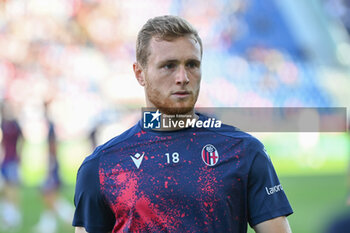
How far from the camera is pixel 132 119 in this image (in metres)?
15.8

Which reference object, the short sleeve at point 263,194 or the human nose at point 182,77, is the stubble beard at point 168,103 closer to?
the human nose at point 182,77

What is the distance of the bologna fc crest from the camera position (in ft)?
6.71

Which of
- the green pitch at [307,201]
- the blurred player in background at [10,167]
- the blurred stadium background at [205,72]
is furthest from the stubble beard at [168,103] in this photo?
the blurred stadium background at [205,72]

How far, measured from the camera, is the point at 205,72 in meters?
18.7

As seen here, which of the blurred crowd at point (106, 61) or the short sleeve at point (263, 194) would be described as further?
the blurred crowd at point (106, 61)

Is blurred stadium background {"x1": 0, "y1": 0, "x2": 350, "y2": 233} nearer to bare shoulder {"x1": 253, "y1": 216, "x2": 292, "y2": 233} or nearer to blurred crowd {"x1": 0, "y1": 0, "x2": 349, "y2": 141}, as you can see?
blurred crowd {"x1": 0, "y1": 0, "x2": 349, "y2": 141}

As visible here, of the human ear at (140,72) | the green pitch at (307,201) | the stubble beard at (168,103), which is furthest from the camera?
the green pitch at (307,201)

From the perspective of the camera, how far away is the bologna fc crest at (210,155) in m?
2.04

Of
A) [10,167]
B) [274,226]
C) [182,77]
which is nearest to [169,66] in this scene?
[182,77]

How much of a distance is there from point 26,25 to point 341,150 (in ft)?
34.1

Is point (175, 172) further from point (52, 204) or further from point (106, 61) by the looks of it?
point (106, 61)

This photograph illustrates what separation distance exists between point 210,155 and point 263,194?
0.24m

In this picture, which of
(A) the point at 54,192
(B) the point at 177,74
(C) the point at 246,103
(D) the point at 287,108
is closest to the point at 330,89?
(D) the point at 287,108

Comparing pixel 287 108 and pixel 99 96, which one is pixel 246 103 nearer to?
pixel 287 108
